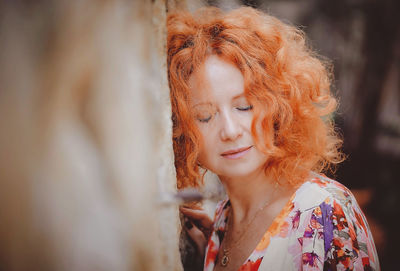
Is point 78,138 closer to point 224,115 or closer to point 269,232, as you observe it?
point 224,115

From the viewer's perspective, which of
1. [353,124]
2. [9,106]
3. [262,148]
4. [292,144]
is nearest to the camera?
[9,106]

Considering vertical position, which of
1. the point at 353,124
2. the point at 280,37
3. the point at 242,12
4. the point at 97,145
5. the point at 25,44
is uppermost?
the point at 242,12

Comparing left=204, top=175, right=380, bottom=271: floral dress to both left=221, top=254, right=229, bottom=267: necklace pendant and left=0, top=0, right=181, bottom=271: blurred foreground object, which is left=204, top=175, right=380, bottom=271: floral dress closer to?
left=221, top=254, right=229, bottom=267: necklace pendant

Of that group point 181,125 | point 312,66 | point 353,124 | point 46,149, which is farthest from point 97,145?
point 353,124

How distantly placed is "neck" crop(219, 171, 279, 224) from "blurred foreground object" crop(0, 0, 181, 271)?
1032mm

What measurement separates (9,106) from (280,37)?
1.16 meters

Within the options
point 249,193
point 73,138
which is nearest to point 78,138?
point 73,138

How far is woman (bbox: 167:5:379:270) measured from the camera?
39.8 inches

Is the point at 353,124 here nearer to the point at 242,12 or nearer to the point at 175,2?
the point at 242,12

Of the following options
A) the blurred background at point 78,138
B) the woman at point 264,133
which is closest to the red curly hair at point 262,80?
the woman at point 264,133

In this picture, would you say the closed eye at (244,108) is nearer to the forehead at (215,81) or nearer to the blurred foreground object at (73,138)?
the forehead at (215,81)

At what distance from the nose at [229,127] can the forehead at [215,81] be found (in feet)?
0.27

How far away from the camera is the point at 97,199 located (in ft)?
1.36

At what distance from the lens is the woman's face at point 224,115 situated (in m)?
1.12
